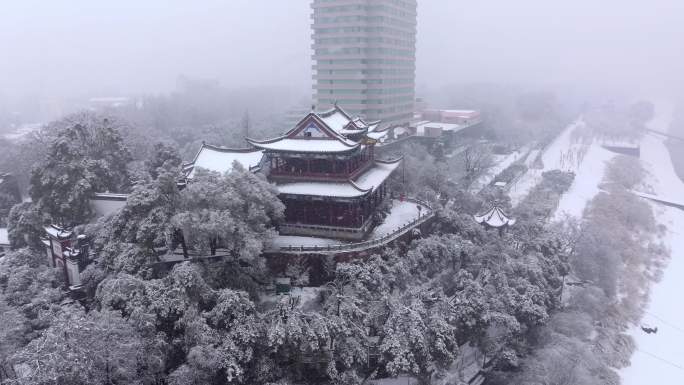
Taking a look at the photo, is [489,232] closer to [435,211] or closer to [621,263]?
[435,211]

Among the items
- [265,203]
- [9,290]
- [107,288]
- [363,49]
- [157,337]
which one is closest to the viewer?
[157,337]

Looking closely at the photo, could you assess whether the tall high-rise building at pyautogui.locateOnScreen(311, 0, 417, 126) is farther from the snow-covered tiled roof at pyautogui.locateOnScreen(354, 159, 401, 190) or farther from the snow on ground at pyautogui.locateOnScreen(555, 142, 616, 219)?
the snow-covered tiled roof at pyautogui.locateOnScreen(354, 159, 401, 190)

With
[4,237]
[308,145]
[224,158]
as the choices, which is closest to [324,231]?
[308,145]

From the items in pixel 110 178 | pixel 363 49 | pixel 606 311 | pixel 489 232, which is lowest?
pixel 606 311

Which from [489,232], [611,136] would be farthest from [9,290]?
[611,136]

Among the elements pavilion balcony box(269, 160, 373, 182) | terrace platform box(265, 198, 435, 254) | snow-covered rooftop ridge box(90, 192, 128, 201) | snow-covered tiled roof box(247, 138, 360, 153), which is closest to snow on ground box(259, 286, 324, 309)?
terrace platform box(265, 198, 435, 254)

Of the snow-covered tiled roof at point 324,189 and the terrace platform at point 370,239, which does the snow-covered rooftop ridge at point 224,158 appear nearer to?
the snow-covered tiled roof at point 324,189
